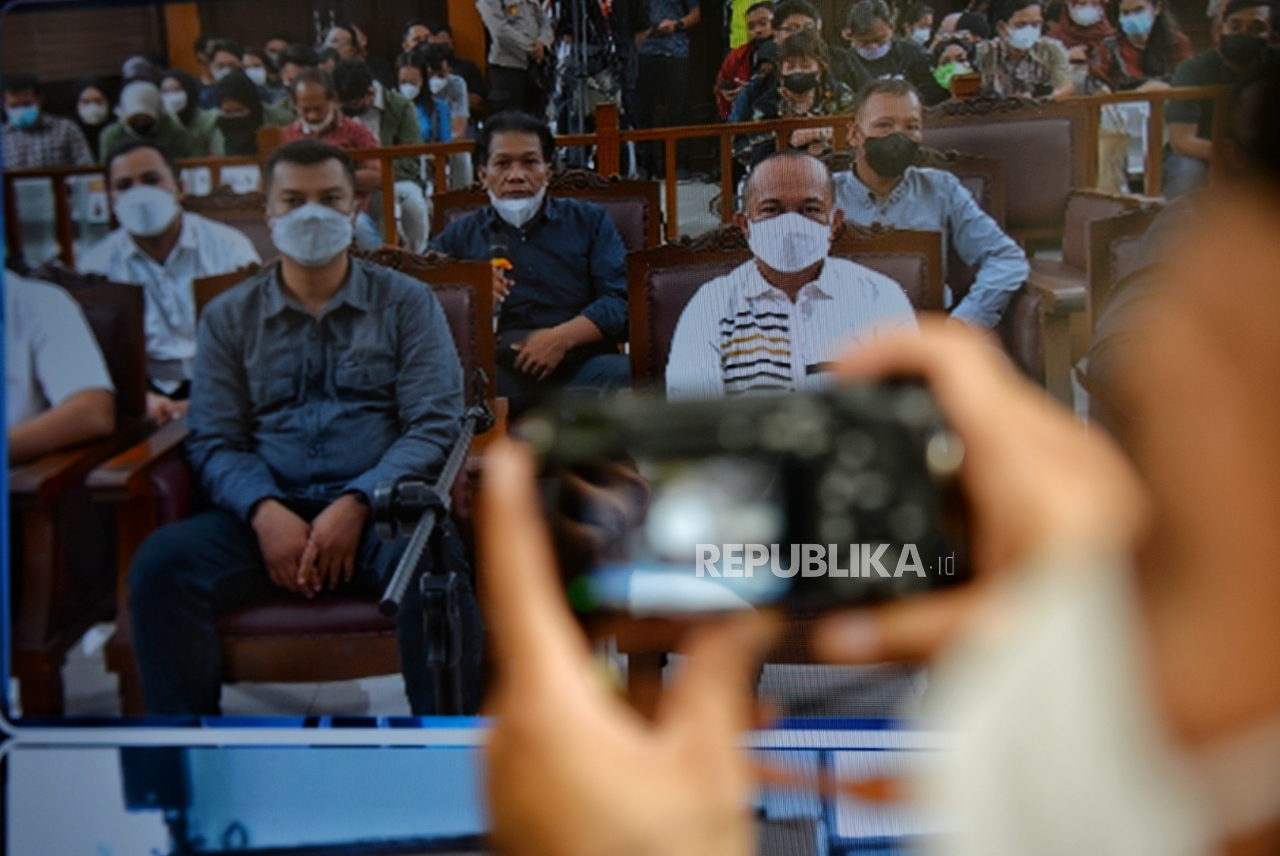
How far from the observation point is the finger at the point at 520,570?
140 cm

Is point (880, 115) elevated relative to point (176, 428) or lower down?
elevated

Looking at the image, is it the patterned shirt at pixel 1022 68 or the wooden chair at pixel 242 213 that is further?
the wooden chair at pixel 242 213

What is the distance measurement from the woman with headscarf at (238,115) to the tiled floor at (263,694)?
706 millimetres

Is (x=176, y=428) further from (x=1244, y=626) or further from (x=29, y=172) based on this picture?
(x=1244, y=626)

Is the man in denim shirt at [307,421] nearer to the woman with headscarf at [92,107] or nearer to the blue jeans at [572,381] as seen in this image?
the blue jeans at [572,381]

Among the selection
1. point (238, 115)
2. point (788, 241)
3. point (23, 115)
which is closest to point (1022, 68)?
point (788, 241)

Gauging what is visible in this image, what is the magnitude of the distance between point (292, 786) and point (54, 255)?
2.72ft

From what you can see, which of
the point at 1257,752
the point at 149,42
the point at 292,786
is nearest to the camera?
the point at 1257,752

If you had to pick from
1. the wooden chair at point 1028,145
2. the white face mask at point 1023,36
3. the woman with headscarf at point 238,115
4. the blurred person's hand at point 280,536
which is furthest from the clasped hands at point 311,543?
the white face mask at point 1023,36

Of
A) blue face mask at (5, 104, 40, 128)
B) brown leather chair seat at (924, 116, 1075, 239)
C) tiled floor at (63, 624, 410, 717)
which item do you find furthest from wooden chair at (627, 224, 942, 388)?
blue face mask at (5, 104, 40, 128)

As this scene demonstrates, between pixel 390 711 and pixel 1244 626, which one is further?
pixel 390 711

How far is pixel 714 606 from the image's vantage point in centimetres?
143

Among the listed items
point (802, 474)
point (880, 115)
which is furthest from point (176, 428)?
point (880, 115)

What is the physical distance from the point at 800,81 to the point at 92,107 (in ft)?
3.18
